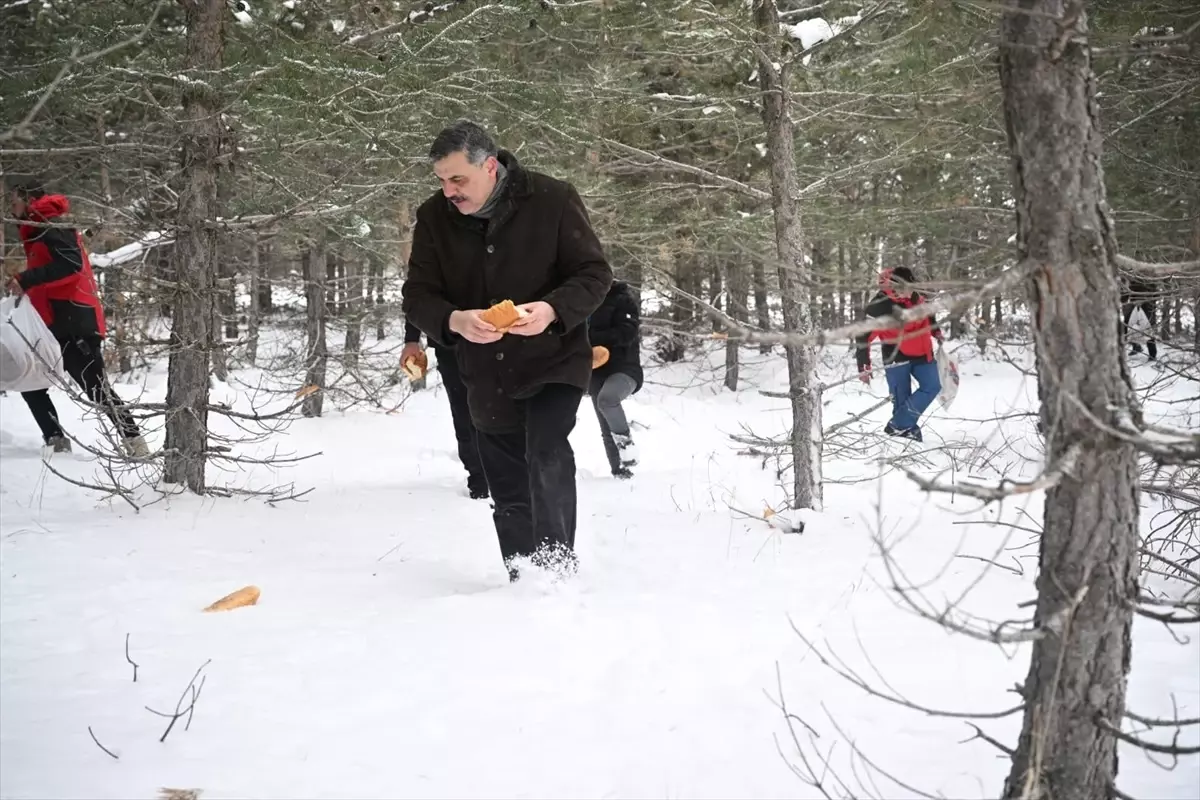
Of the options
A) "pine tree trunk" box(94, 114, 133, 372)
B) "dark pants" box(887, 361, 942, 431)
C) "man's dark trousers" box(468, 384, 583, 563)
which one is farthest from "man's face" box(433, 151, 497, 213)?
"dark pants" box(887, 361, 942, 431)

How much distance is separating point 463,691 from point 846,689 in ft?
3.93

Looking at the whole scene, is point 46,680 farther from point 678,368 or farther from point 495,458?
point 678,368

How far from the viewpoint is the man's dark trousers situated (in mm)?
3926

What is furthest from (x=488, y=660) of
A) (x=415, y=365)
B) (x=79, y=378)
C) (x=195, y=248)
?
(x=79, y=378)

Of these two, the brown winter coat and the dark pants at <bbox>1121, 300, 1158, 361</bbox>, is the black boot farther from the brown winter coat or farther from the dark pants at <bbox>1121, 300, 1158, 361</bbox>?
the dark pants at <bbox>1121, 300, 1158, 361</bbox>

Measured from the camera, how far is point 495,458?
4.18 m

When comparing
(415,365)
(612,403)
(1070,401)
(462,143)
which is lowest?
(612,403)

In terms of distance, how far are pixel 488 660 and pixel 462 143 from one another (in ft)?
6.64

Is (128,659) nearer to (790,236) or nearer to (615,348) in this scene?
(790,236)

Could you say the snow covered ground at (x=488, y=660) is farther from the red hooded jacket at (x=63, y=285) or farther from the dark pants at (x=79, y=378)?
the red hooded jacket at (x=63, y=285)

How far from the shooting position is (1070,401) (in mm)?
1673

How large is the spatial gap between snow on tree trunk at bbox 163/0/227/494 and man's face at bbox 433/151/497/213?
2.64 metres

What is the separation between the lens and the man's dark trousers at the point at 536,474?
3.93 meters

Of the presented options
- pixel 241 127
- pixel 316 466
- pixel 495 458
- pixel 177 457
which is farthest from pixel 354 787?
pixel 316 466
